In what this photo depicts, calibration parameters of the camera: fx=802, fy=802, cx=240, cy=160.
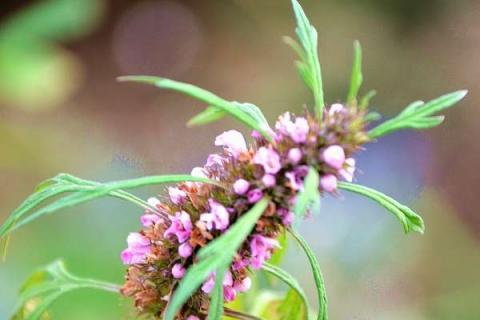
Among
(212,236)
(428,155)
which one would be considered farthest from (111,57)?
(212,236)

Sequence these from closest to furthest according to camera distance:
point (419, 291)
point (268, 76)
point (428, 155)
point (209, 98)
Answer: point (209, 98) → point (419, 291) → point (428, 155) → point (268, 76)

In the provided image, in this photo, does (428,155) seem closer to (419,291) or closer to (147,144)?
(419,291)

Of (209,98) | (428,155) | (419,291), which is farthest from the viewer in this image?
(428,155)

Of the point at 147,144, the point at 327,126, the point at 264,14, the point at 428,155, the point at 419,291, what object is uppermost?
the point at 264,14

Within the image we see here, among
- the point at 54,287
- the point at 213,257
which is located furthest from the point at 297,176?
the point at 54,287

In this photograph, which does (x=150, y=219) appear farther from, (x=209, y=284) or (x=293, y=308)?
(x=293, y=308)

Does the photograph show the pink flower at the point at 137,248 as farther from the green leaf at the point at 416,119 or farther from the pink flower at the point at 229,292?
the green leaf at the point at 416,119
